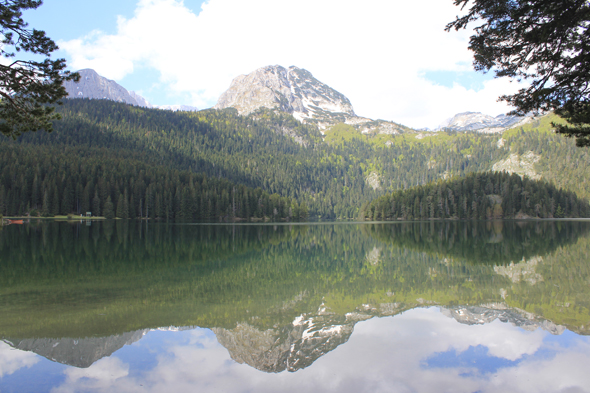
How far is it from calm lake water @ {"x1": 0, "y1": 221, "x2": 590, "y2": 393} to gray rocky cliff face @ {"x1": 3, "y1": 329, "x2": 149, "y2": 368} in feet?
0.15

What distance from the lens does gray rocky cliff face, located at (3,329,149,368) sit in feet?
27.8

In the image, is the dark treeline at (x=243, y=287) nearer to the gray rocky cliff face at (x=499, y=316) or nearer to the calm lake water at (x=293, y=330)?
the calm lake water at (x=293, y=330)

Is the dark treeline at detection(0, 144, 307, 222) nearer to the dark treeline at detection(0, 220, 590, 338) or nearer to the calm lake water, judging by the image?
the dark treeline at detection(0, 220, 590, 338)

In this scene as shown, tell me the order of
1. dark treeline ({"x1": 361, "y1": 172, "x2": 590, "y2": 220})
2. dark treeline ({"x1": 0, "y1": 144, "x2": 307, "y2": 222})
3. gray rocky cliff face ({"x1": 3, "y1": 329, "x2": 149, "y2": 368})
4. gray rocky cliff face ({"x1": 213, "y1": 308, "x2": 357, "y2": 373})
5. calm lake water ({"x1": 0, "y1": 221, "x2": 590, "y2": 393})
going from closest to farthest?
calm lake water ({"x1": 0, "y1": 221, "x2": 590, "y2": 393})
gray rocky cliff face ({"x1": 3, "y1": 329, "x2": 149, "y2": 368})
gray rocky cliff face ({"x1": 213, "y1": 308, "x2": 357, "y2": 373})
dark treeline ({"x1": 0, "y1": 144, "x2": 307, "y2": 222})
dark treeline ({"x1": 361, "y1": 172, "x2": 590, "y2": 220})

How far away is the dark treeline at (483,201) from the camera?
140 m

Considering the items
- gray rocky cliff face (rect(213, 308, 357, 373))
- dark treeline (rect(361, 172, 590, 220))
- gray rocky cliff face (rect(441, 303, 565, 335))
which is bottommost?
gray rocky cliff face (rect(213, 308, 357, 373))

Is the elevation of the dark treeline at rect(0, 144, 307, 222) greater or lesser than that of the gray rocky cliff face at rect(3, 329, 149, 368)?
greater

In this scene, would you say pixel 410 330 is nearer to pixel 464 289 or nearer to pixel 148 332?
pixel 464 289

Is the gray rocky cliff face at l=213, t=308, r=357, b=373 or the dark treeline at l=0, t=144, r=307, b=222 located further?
the dark treeline at l=0, t=144, r=307, b=222

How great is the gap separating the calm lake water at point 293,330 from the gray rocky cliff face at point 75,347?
0.05 m

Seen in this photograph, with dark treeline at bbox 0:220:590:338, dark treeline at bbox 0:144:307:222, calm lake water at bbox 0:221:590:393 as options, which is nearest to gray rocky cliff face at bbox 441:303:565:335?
calm lake water at bbox 0:221:590:393

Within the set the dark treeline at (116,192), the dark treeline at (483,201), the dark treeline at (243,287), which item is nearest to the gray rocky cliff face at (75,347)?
the dark treeline at (243,287)

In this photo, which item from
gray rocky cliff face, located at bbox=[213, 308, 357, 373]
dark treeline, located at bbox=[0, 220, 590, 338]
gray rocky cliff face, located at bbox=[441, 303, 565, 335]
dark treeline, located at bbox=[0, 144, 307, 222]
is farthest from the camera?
dark treeline, located at bbox=[0, 144, 307, 222]

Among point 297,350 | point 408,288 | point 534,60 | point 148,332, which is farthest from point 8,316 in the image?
point 534,60
